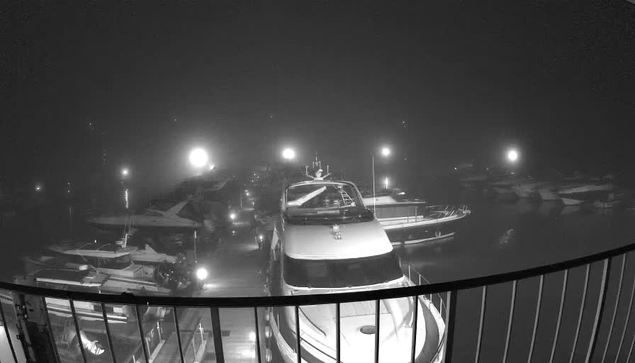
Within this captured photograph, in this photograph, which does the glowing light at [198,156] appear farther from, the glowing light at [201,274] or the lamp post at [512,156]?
the lamp post at [512,156]

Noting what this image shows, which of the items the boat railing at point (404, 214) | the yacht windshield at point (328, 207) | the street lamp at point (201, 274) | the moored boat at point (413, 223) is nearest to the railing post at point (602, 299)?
the yacht windshield at point (328, 207)

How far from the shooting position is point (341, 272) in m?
5.25

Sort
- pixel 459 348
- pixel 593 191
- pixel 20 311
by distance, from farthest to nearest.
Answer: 1. pixel 593 191
2. pixel 459 348
3. pixel 20 311

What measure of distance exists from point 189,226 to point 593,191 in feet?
134

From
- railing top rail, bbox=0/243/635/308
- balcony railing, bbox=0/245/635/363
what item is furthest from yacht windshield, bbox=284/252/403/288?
railing top rail, bbox=0/243/635/308

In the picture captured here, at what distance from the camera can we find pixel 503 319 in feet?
34.9

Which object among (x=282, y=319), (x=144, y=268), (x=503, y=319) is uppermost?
(x=282, y=319)

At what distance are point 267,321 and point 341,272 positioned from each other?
2006mm

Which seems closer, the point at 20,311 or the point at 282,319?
the point at 20,311

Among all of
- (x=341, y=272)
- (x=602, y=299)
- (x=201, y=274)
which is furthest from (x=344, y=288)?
(x=201, y=274)

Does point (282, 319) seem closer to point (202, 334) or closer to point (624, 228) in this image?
point (202, 334)

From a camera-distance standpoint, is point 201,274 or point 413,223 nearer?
point 201,274

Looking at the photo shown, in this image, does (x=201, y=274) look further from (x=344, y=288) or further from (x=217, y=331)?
(x=217, y=331)

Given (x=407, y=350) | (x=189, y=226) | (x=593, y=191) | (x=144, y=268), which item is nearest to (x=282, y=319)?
(x=407, y=350)
